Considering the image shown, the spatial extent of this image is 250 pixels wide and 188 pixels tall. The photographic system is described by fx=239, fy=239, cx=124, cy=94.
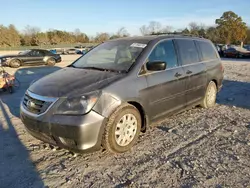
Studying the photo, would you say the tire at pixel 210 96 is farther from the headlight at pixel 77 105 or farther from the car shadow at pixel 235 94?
the headlight at pixel 77 105

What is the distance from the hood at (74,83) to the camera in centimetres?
330

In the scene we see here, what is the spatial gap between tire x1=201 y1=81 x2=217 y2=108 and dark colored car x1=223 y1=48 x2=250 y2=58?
22.8 metres

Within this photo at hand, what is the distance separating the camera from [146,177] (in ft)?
9.79

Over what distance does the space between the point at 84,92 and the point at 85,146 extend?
0.72 m

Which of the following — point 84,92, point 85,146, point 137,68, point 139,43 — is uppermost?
point 139,43

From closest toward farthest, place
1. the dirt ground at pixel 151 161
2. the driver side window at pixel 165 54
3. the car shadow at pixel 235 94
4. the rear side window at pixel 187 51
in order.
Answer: the dirt ground at pixel 151 161, the driver side window at pixel 165 54, the rear side window at pixel 187 51, the car shadow at pixel 235 94

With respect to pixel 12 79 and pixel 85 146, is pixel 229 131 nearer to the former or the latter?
pixel 85 146

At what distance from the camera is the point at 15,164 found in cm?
335

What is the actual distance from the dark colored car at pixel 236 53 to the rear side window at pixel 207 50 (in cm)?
2263

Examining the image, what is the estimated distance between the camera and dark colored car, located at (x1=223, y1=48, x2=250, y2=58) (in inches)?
1016

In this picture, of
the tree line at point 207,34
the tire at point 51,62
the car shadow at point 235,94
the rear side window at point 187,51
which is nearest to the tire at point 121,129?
the rear side window at point 187,51

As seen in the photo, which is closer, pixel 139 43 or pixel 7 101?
pixel 139 43

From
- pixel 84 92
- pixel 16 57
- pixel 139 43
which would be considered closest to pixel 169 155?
pixel 84 92

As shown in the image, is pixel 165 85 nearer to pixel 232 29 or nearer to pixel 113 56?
pixel 113 56
